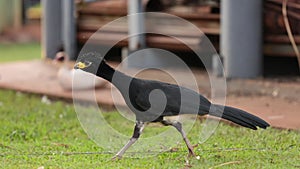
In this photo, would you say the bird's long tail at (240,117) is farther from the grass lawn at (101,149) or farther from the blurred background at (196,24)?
the blurred background at (196,24)

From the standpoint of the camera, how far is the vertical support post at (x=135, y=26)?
11.0 metres

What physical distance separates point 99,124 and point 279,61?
3578 mm

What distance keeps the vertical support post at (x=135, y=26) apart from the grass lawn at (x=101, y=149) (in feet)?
9.38

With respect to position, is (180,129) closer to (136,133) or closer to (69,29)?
(136,133)

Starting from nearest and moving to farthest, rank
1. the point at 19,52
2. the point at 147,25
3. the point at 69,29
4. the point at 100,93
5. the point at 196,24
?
the point at 100,93, the point at 196,24, the point at 147,25, the point at 69,29, the point at 19,52

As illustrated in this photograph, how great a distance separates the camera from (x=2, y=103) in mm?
9352

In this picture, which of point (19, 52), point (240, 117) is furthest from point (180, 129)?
point (19, 52)

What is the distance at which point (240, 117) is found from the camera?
18.5 feet

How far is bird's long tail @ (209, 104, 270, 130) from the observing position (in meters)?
5.60

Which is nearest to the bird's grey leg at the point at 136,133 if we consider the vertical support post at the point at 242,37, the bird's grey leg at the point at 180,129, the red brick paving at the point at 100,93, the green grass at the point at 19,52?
the bird's grey leg at the point at 180,129

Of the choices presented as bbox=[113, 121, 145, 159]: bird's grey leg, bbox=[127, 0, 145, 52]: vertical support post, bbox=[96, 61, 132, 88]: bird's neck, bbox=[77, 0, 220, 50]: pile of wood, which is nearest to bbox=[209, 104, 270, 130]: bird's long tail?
bbox=[113, 121, 145, 159]: bird's grey leg

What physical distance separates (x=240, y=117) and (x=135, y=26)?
5702 millimetres

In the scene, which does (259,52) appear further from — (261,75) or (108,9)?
(108,9)

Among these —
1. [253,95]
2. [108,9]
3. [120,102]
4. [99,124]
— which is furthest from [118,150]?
[108,9]
